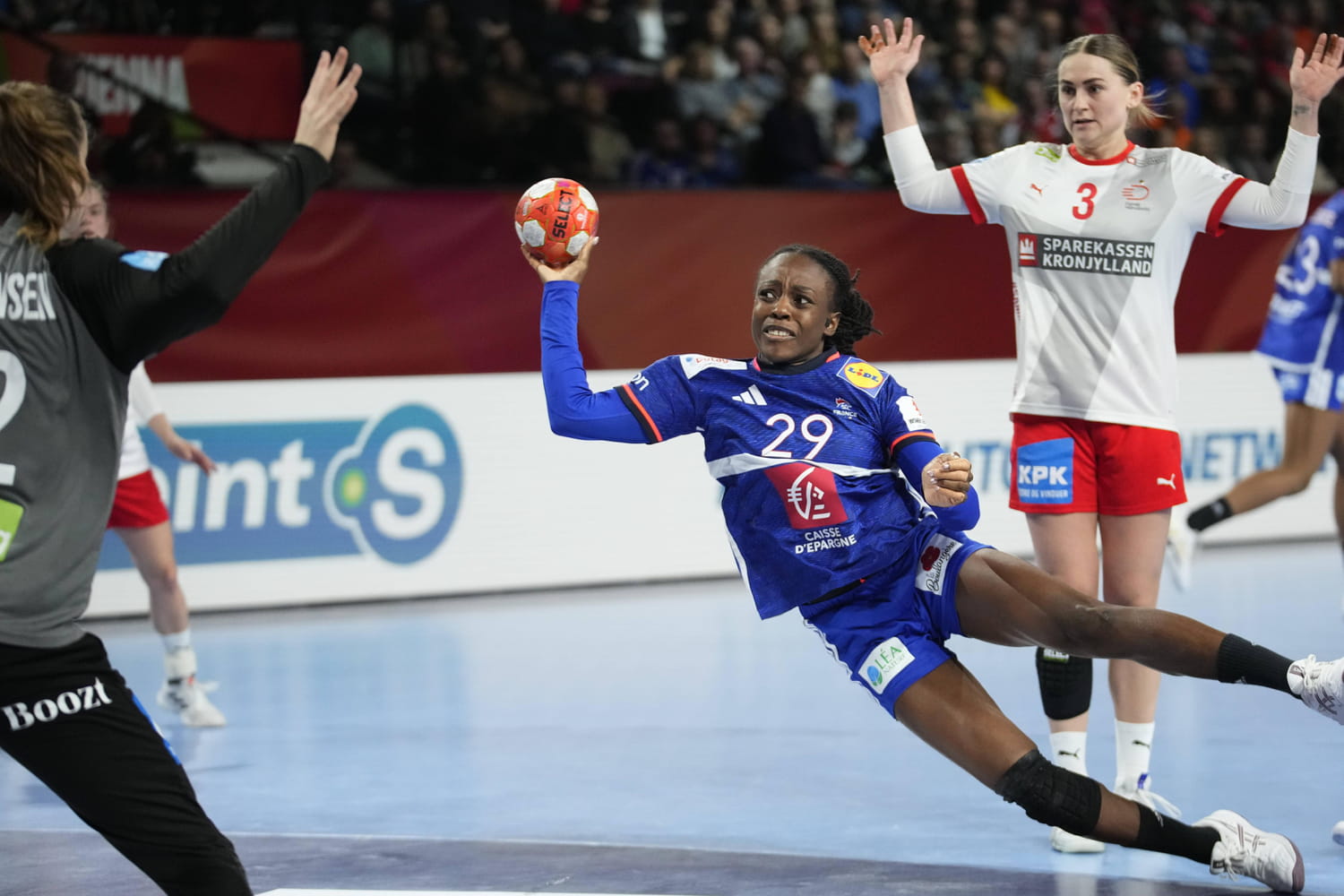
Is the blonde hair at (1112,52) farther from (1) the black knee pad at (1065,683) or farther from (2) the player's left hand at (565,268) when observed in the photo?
(1) the black knee pad at (1065,683)

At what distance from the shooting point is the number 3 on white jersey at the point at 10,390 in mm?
2783

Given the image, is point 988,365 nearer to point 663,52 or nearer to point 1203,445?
point 1203,445

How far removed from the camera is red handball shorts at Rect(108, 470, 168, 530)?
6289mm

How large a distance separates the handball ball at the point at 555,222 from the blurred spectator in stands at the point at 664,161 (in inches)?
257

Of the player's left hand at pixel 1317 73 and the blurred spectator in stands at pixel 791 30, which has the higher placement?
the blurred spectator in stands at pixel 791 30

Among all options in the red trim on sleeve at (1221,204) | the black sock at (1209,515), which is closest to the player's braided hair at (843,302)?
the red trim on sleeve at (1221,204)

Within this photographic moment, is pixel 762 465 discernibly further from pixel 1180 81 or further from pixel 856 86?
pixel 1180 81

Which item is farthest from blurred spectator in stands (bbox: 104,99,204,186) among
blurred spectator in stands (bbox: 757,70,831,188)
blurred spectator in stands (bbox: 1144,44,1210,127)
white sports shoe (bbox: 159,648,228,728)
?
blurred spectator in stands (bbox: 1144,44,1210,127)

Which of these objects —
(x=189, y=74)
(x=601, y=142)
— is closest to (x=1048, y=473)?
(x=601, y=142)

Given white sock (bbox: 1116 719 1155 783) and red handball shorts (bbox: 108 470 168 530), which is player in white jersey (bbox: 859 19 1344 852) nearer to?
white sock (bbox: 1116 719 1155 783)

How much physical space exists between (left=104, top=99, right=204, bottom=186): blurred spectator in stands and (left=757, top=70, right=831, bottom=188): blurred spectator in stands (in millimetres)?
3991

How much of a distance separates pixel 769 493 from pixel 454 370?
5.54 m

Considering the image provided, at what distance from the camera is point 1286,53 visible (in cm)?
1389

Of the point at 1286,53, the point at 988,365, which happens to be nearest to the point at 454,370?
the point at 988,365
